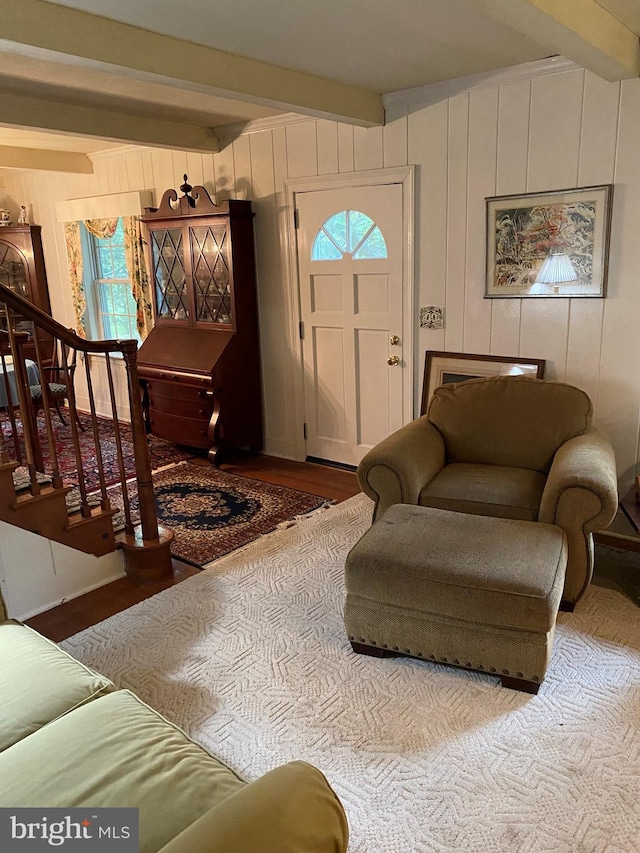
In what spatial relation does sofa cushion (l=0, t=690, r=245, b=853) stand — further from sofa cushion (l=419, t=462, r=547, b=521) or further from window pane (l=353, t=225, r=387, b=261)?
window pane (l=353, t=225, r=387, b=261)

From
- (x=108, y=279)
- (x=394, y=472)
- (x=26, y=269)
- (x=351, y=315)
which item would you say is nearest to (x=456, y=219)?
(x=351, y=315)

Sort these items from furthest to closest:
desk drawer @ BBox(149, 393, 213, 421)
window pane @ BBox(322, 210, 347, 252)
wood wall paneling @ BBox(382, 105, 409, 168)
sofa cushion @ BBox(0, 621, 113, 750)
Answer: desk drawer @ BBox(149, 393, 213, 421) < window pane @ BBox(322, 210, 347, 252) < wood wall paneling @ BBox(382, 105, 409, 168) < sofa cushion @ BBox(0, 621, 113, 750)

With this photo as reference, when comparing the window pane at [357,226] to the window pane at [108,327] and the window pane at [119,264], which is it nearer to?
the window pane at [119,264]

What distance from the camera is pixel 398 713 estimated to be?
6.94ft

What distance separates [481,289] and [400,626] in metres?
2.06

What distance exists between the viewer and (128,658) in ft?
8.06

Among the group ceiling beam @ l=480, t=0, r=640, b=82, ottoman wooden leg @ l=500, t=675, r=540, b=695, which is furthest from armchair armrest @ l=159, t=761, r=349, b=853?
ceiling beam @ l=480, t=0, r=640, b=82

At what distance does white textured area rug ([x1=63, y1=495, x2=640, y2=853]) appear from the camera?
1705 mm

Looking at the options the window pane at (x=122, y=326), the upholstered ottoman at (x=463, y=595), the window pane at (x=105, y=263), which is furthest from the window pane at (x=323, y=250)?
the window pane at (x=105, y=263)

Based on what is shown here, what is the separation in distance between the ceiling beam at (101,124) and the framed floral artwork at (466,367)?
2.29 metres

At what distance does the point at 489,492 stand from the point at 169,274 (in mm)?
3241

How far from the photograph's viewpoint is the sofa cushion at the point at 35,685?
149 centimetres

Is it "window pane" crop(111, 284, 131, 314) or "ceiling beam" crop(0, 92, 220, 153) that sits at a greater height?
"ceiling beam" crop(0, 92, 220, 153)
